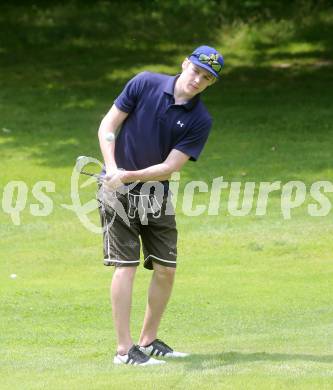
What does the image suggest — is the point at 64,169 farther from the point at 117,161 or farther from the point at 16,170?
the point at 117,161

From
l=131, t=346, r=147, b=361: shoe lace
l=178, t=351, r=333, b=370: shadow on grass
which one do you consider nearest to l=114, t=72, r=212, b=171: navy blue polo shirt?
l=131, t=346, r=147, b=361: shoe lace

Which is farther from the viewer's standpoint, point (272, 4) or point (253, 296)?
point (272, 4)

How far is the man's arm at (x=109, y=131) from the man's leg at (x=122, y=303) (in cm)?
76

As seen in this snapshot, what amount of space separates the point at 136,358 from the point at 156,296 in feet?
1.82

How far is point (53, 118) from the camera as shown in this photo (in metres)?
22.4

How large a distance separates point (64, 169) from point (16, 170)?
85cm

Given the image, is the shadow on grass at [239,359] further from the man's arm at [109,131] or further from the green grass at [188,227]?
the man's arm at [109,131]

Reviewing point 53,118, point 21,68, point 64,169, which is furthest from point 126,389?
point 21,68

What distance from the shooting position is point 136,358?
294 inches

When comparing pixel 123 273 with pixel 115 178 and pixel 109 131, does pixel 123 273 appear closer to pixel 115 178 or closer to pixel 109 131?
pixel 115 178

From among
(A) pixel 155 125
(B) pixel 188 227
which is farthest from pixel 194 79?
(B) pixel 188 227

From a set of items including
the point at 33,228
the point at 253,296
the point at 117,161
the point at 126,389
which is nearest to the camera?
the point at 126,389

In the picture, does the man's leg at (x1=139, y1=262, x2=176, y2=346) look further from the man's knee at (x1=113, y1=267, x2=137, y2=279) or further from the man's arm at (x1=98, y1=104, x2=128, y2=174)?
the man's arm at (x1=98, y1=104, x2=128, y2=174)

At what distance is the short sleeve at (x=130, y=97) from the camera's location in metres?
7.53
